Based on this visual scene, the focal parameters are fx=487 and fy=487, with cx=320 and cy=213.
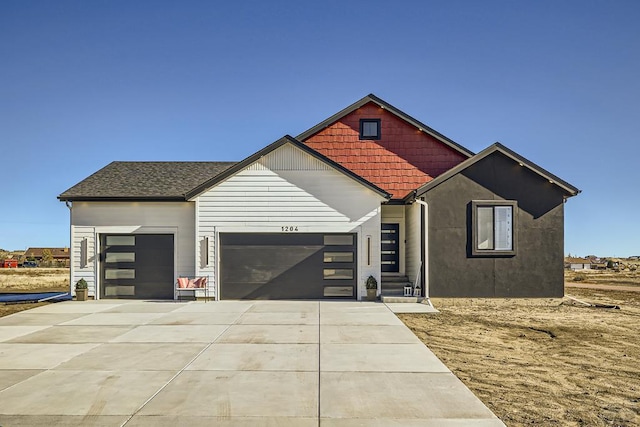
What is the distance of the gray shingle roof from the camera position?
1656 cm

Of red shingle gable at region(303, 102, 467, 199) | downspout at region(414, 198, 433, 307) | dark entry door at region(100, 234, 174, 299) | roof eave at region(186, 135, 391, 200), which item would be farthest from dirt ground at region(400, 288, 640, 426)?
dark entry door at region(100, 234, 174, 299)

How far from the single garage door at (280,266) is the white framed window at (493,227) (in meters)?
4.09

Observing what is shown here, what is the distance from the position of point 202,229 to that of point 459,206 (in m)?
8.64

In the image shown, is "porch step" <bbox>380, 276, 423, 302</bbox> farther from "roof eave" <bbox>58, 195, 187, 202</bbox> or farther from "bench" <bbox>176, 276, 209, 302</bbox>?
"roof eave" <bbox>58, 195, 187, 202</bbox>

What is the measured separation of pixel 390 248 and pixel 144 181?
973 cm

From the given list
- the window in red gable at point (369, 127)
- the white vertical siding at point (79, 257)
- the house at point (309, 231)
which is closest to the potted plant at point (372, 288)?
the house at point (309, 231)

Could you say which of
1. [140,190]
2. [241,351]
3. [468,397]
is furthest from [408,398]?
[140,190]

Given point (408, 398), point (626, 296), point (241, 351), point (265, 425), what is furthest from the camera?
point (626, 296)

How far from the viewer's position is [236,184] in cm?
1645

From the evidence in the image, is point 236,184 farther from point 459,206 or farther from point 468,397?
point 468,397

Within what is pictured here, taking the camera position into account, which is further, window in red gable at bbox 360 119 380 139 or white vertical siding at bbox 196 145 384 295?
window in red gable at bbox 360 119 380 139

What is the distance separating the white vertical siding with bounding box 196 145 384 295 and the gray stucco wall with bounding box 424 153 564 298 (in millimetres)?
2307

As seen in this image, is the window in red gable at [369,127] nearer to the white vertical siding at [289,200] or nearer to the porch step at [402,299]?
the white vertical siding at [289,200]

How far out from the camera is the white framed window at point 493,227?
16141 mm
